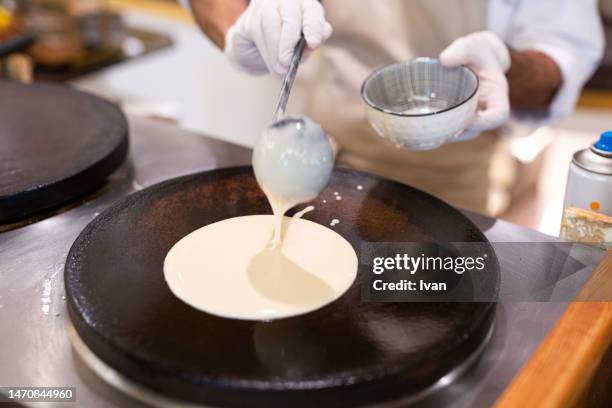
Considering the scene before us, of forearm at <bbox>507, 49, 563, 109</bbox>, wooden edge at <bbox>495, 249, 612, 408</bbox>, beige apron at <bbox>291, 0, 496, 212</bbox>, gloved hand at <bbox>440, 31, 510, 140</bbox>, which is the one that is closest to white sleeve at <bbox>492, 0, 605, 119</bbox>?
forearm at <bbox>507, 49, 563, 109</bbox>

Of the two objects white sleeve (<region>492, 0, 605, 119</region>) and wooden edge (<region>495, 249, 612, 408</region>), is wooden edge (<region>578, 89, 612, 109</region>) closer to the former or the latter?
white sleeve (<region>492, 0, 605, 119</region>)

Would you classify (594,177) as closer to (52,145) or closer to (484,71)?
(484,71)

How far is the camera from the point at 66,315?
96 cm

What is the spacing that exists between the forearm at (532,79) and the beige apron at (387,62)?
0.64 feet

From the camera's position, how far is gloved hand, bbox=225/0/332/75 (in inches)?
47.8

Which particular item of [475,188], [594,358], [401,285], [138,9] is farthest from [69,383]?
[138,9]

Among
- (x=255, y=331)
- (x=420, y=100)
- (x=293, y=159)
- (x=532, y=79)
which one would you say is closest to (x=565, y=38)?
(x=532, y=79)

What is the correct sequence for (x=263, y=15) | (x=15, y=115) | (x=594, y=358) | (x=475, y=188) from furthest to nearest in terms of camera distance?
1. (x=475, y=188)
2. (x=15, y=115)
3. (x=263, y=15)
4. (x=594, y=358)

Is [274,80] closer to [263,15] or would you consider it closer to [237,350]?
[263,15]

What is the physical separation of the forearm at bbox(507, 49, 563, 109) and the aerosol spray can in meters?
0.55

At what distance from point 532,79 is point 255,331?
3.53 ft

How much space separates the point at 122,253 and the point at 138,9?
3.81 metres

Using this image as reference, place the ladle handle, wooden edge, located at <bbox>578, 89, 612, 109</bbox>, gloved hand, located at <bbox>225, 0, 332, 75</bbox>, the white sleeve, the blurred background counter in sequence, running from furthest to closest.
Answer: wooden edge, located at <bbox>578, 89, 612, 109</bbox> < the blurred background counter < the white sleeve < gloved hand, located at <bbox>225, 0, 332, 75</bbox> < the ladle handle

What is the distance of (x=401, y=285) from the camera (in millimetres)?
955
